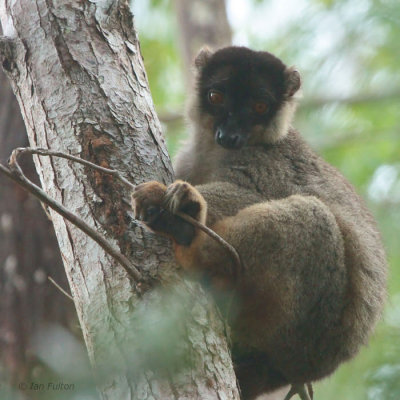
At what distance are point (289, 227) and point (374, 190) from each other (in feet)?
14.9

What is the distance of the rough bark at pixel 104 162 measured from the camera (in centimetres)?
357

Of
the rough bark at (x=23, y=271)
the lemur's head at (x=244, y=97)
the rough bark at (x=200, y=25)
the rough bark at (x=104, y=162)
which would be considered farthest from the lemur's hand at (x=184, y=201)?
the rough bark at (x=200, y=25)

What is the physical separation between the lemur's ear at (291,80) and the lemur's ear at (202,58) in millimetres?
867

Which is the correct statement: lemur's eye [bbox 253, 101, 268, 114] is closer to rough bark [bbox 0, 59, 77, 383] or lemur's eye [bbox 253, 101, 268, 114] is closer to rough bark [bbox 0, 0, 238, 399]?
rough bark [bbox 0, 0, 238, 399]

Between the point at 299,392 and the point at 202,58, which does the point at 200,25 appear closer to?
the point at 202,58

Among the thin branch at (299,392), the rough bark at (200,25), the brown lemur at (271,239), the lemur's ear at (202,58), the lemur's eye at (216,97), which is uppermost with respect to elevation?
the rough bark at (200,25)

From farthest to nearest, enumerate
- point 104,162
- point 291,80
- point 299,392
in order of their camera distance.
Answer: point 291,80 → point 299,392 → point 104,162

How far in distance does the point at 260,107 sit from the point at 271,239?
6.76 ft

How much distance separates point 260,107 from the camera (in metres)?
6.54

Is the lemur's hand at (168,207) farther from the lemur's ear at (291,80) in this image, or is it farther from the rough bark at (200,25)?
the rough bark at (200,25)

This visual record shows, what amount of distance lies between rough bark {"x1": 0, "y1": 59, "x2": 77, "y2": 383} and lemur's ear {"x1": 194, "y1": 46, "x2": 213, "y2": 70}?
2229 mm

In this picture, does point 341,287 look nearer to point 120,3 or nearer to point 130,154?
point 130,154

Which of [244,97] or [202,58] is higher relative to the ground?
[202,58]

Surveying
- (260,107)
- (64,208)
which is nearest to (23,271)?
(260,107)
